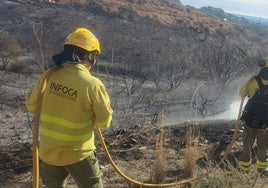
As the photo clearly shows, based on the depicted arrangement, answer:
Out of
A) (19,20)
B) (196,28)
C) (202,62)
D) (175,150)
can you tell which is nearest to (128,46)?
(202,62)

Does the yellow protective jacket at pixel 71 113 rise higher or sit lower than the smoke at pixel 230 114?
higher

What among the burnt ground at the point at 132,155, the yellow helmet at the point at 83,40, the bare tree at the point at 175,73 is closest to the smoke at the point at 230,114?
the bare tree at the point at 175,73

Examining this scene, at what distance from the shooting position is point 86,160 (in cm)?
336

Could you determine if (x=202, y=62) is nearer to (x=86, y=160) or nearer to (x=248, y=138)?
(x=248, y=138)

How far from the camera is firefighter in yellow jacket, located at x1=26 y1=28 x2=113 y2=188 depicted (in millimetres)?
3164

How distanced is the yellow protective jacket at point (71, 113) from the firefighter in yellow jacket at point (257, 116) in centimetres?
277

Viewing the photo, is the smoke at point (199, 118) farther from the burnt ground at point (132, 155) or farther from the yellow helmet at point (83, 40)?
the yellow helmet at point (83, 40)

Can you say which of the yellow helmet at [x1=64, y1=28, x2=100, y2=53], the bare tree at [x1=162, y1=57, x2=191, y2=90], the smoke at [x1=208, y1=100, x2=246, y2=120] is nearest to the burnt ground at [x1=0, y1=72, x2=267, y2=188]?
the yellow helmet at [x1=64, y1=28, x2=100, y2=53]

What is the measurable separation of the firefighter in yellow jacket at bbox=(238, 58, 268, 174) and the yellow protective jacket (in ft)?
9.10

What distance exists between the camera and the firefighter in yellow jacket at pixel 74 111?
3.16m

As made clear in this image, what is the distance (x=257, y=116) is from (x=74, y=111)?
3.08 m

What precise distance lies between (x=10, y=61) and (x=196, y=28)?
21.6 metres

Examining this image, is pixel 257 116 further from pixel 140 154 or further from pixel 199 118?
pixel 199 118

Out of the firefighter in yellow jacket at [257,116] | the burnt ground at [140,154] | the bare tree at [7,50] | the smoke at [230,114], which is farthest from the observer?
the bare tree at [7,50]
